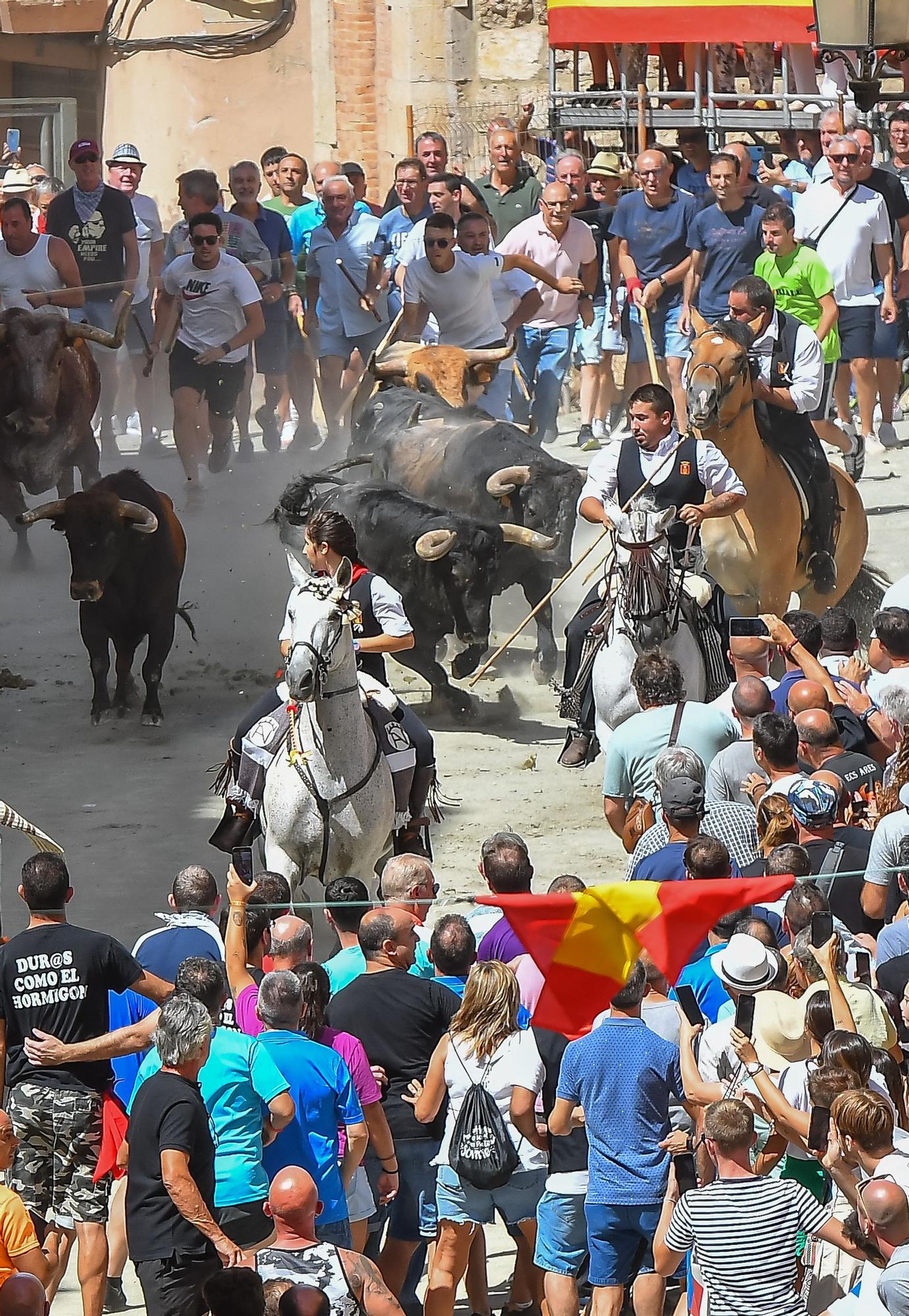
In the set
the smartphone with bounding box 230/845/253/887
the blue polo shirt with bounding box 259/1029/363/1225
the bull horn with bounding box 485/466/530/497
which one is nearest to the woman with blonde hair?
the blue polo shirt with bounding box 259/1029/363/1225

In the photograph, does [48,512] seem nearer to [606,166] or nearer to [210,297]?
[210,297]

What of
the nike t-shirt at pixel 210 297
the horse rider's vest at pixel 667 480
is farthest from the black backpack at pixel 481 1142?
the nike t-shirt at pixel 210 297

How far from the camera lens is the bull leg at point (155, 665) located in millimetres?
13266

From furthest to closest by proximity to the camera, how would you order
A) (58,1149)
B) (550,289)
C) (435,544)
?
(550,289), (435,544), (58,1149)

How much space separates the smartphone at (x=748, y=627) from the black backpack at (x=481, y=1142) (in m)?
3.68

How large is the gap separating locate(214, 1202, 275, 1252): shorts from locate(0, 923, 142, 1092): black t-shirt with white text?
783 millimetres

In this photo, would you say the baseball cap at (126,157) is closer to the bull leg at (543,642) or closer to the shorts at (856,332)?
the bull leg at (543,642)

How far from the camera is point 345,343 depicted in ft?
52.3

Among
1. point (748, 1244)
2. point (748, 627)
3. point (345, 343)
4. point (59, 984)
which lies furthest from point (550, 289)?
point (748, 1244)

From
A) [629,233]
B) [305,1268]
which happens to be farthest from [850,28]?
[629,233]

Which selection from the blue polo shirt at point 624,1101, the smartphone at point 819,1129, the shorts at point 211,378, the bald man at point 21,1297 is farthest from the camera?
the shorts at point 211,378

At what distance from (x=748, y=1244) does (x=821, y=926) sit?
50.6 inches

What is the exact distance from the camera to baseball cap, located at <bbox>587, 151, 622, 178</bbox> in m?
16.5

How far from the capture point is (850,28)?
848cm
